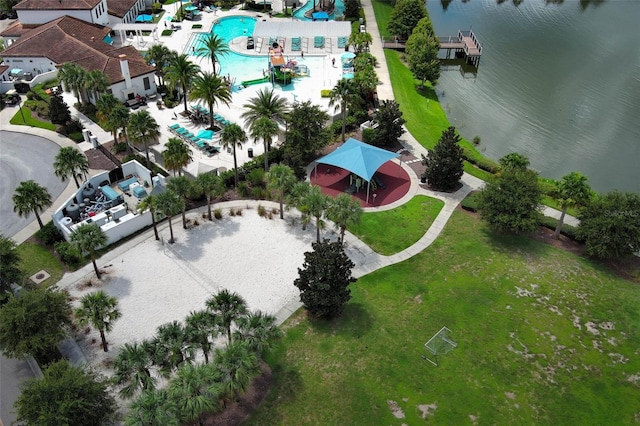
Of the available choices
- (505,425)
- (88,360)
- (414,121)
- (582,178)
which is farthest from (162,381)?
(414,121)

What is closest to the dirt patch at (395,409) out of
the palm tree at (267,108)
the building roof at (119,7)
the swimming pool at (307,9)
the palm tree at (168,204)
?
the palm tree at (168,204)

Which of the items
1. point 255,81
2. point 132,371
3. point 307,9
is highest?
point 307,9

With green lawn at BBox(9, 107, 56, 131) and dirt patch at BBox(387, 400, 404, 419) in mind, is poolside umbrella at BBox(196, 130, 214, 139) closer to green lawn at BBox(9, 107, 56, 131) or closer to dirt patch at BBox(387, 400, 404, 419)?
green lawn at BBox(9, 107, 56, 131)

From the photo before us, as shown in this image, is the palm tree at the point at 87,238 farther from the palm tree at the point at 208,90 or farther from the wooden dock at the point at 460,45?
the wooden dock at the point at 460,45

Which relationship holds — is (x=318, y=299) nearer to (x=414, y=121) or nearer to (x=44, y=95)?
(x=414, y=121)

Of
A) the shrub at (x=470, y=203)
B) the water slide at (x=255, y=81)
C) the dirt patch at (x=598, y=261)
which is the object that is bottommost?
the dirt patch at (x=598, y=261)

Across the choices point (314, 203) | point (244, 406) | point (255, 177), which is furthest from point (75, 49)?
point (244, 406)

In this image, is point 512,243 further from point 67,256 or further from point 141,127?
point 67,256
